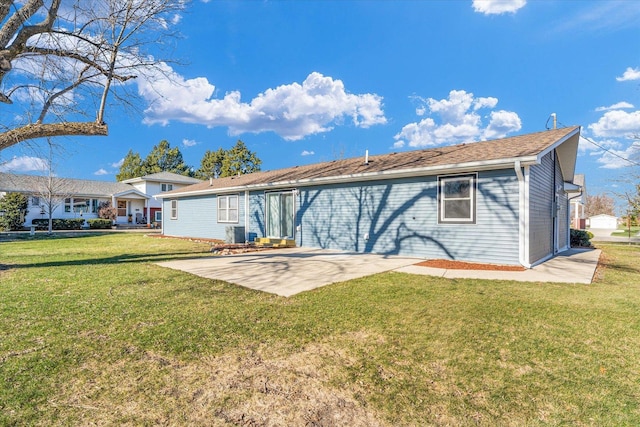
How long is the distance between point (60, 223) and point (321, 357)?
3316cm

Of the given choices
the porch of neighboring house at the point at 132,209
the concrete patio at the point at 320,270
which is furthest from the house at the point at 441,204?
the porch of neighboring house at the point at 132,209

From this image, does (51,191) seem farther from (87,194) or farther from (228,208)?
Answer: (228,208)

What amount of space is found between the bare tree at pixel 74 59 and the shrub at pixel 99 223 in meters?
23.2

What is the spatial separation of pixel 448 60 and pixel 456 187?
18980 mm

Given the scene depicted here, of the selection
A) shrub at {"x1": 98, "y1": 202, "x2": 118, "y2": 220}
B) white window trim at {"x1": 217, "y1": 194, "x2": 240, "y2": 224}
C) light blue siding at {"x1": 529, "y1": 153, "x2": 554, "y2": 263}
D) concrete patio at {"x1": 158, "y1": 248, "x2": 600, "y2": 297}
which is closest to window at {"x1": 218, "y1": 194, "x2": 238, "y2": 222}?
white window trim at {"x1": 217, "y1": 194, "x2": 240, "y2": 224}

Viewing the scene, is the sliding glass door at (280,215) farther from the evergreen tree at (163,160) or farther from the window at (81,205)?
the evergreen tree at (163,160)

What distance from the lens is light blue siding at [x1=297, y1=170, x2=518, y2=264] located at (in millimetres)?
8023

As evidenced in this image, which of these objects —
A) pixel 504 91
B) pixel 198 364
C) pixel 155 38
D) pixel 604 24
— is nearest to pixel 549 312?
pixel 198 364

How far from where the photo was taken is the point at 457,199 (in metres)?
8.70

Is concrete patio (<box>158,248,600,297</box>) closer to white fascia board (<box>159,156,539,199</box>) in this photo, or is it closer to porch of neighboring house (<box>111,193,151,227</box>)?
white fascia board (<box>159,156,539,199</box>)

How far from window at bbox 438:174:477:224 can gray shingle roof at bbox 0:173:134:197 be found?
29.7m

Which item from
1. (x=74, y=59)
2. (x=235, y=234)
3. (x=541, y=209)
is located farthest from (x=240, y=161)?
(x=541, y=209)

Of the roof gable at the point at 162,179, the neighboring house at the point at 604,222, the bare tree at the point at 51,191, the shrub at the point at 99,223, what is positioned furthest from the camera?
the neighboring house at the point at 604,222

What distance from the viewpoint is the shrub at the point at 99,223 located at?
2801cm
